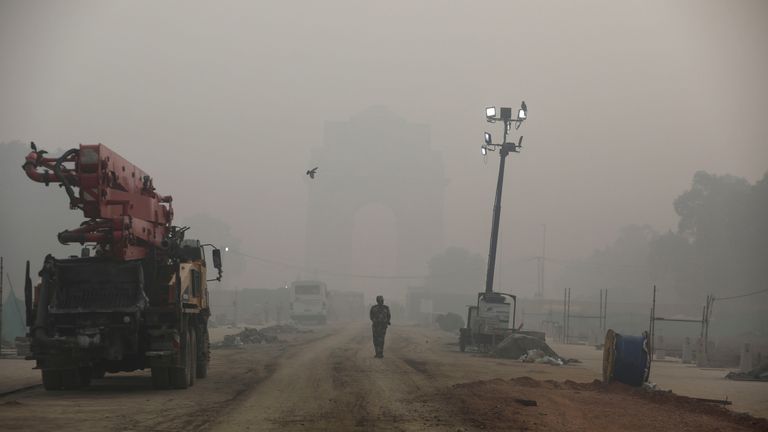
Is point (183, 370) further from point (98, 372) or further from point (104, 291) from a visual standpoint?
point (98, 372)

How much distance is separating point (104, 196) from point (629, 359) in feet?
41.1

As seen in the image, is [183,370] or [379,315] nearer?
[183,370]

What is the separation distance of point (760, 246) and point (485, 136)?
60913 mm

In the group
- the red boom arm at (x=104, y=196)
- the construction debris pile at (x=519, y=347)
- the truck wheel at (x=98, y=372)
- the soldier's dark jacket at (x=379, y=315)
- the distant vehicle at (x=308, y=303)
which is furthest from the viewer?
the distant vehicle at (x=308, y=303)

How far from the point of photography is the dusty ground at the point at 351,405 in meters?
13.6

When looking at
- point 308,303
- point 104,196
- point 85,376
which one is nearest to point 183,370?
point 85,376

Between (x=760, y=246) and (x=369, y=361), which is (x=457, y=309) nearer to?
(x=760, y=246)

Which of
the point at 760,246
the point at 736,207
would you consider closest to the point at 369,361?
the point at 760,246

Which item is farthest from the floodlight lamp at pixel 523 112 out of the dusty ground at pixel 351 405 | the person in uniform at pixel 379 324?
the dusty ground at pixel 351 405

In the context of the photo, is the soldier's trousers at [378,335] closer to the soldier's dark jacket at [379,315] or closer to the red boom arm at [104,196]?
the soldier's dark jacket at [379,315]

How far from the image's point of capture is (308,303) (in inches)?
3140

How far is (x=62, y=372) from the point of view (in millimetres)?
18531

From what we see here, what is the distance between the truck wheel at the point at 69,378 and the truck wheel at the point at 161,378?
1.59m

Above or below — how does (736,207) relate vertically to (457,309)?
above
